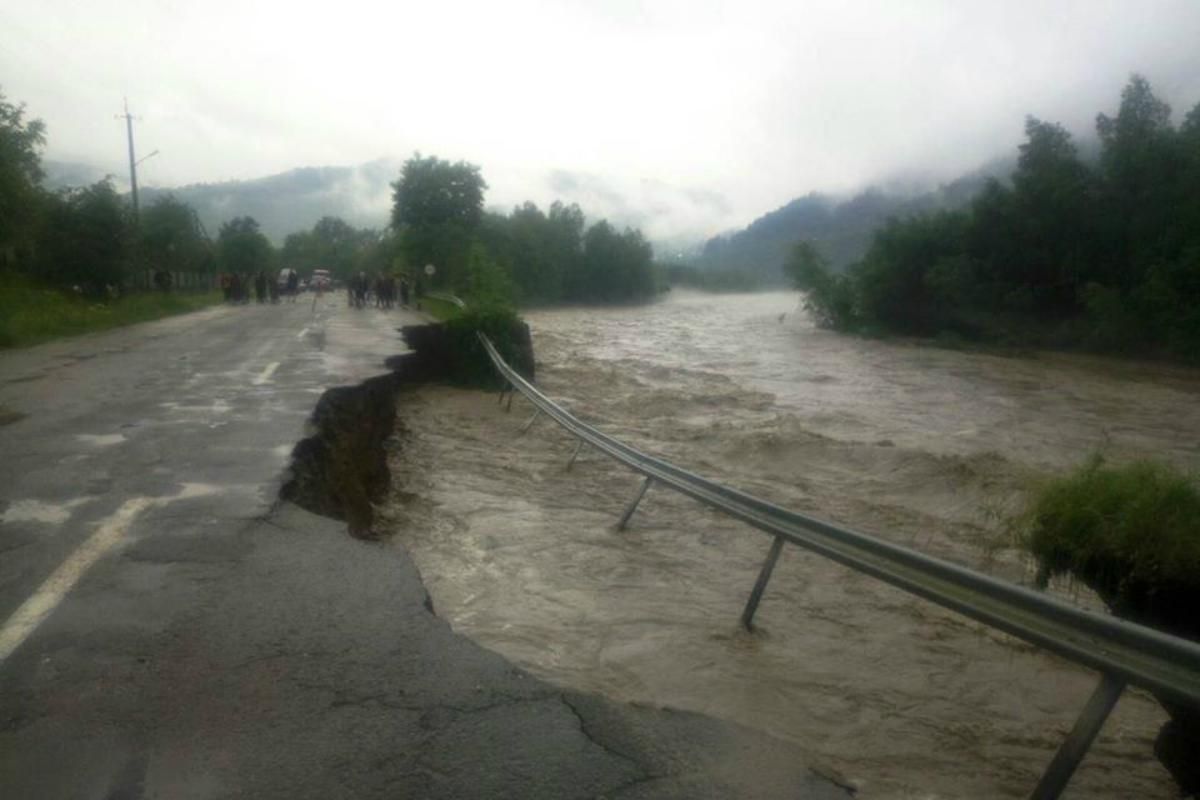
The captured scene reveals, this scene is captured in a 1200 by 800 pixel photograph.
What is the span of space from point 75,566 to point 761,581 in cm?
411

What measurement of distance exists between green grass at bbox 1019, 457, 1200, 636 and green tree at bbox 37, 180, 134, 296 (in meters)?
41.8

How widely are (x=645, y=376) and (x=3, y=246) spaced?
21.6m

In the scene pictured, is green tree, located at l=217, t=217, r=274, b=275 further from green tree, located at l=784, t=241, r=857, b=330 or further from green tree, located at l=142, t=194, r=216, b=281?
green tree, located at l=784, t=241, r=857, b=330

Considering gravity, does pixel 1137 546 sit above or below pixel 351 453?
above

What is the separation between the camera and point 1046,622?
166 inches

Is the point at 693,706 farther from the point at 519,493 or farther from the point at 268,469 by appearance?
the point at 519,493

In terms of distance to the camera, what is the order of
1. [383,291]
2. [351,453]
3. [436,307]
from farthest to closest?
[383,291] < [436,307] < [351,453]

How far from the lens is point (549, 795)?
3477mm

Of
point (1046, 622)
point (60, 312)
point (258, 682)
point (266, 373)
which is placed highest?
point (1046, 622)

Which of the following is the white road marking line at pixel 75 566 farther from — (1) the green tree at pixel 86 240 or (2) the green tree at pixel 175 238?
(2) the green tree at pixel 175 238

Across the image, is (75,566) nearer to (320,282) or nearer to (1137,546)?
(1137,546)

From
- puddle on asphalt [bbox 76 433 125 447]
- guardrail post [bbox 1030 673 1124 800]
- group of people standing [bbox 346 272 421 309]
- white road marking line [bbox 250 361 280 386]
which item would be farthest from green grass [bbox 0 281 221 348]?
guardrail post [bbox 1030 673 1124 800]

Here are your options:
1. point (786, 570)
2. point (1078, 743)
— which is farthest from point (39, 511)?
point (1078, 743)

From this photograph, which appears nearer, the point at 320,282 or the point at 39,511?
the point at 39,511
